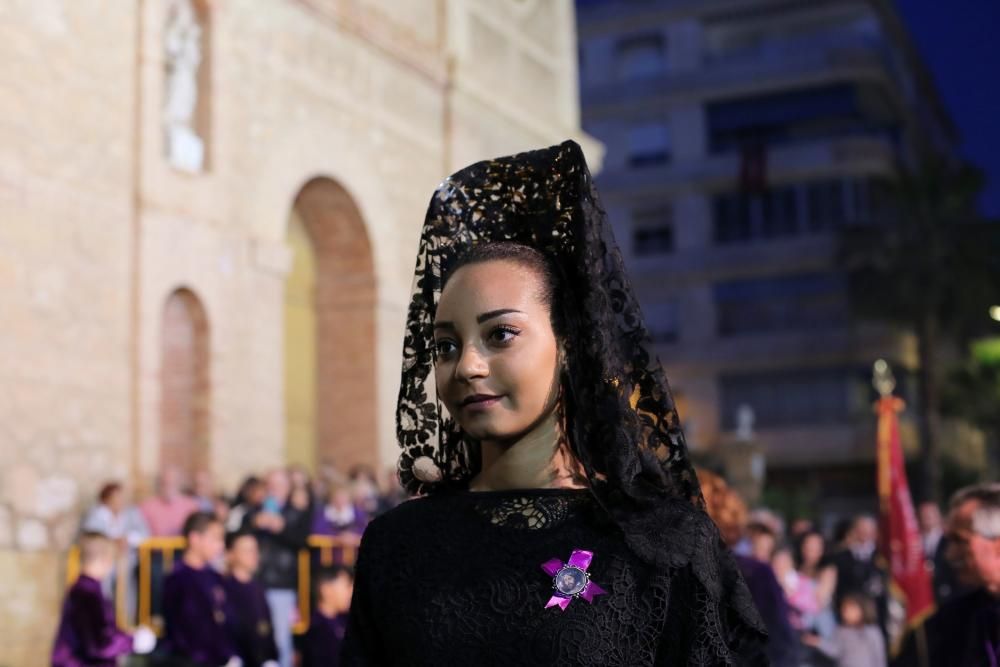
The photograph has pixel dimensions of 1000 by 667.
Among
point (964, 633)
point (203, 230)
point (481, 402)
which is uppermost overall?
point (203, 230)

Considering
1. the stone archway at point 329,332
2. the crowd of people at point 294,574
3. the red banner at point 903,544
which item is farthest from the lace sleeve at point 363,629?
the stone archway at point 329,332

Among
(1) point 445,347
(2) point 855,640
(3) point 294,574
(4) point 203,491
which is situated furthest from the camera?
(4) point 203,491

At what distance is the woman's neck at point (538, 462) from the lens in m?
2.51

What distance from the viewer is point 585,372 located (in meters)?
2.49

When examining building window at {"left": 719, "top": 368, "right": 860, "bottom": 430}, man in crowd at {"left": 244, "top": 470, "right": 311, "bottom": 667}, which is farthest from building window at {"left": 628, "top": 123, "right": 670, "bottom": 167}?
man in crowd at {"left": 244, "top": 470, "right": 311, "bottom": 667}

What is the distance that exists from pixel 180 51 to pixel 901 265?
25642 mm

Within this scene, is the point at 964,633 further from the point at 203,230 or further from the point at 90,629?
the point at 203,230

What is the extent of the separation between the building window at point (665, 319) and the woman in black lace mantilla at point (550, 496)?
1606 inches

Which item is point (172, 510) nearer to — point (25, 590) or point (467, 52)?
point (25, 590)

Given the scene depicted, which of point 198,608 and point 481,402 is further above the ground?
point 481,402

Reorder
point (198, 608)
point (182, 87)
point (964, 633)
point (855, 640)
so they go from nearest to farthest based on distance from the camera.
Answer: point (964, 633), point (198, 608), point (855, 640), point (182, 87)

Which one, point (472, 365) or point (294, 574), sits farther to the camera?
point (294, 574)

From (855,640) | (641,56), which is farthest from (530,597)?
(641,56)

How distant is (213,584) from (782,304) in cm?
3422
